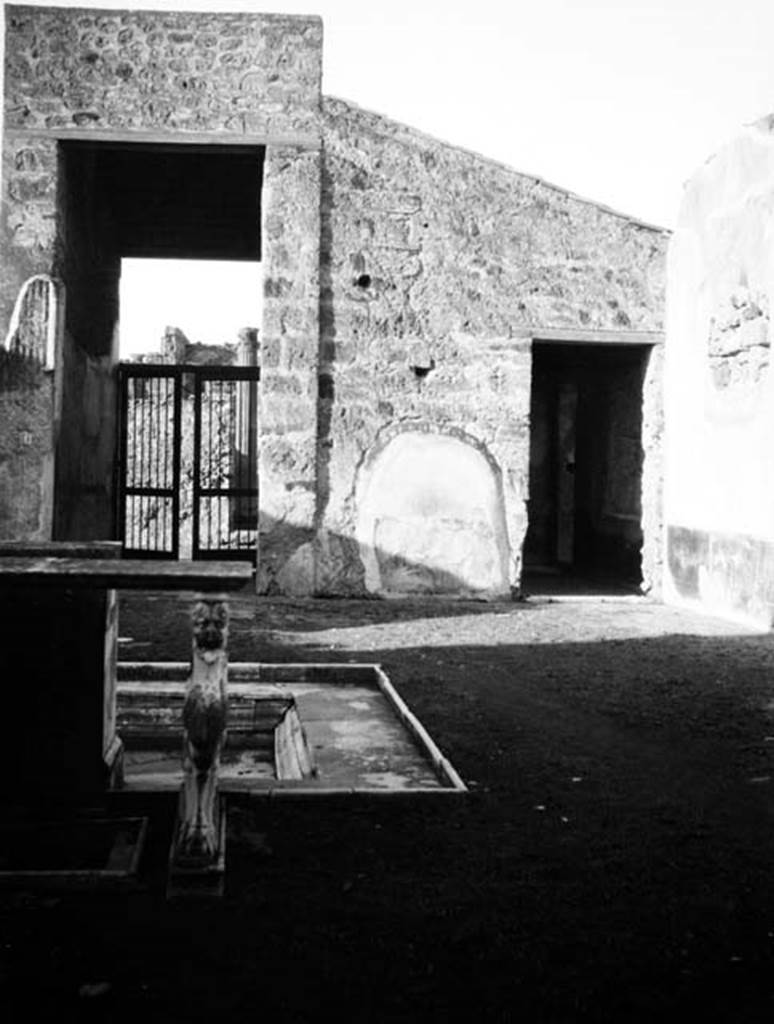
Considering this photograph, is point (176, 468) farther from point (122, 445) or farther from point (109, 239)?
point (109, 239)

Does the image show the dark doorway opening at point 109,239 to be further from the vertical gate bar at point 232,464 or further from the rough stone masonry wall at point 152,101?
the vertical gate bar at point 232,464

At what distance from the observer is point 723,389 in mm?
9961

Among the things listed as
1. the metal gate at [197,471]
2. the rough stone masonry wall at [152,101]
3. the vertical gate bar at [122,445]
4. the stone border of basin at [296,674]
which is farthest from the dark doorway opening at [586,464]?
the stone border of basin at [296,674]

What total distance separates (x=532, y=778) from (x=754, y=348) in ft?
19.8

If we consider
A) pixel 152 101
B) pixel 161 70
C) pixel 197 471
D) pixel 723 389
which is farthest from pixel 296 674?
pixel 197 471

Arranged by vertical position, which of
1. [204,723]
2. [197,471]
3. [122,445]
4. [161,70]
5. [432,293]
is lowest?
[204,723]

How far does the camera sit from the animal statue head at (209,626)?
3.20 meters

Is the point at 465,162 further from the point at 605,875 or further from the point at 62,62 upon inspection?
the point at 605,875

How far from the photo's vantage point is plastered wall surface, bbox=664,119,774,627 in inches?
364

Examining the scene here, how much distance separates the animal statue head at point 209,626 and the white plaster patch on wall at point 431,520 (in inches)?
290

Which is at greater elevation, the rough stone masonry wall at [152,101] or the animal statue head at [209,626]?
the rough stone masonry wall at [152,101]

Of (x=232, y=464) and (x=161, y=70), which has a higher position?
(x=161, y=70)

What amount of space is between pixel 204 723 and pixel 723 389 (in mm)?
7712

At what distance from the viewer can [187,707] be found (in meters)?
3.19
